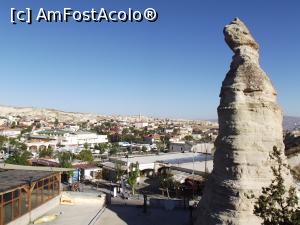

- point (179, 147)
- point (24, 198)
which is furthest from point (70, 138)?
point (24, 198)

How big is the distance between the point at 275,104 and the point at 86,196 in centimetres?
1616

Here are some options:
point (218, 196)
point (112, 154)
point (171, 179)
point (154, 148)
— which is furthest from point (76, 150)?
point (218, 196)

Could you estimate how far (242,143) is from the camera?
738 inches

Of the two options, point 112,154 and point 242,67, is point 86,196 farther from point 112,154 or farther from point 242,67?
point 112,154

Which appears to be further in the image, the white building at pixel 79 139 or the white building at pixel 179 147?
the white building at pixel 79 139

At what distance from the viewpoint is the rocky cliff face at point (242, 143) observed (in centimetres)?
1811

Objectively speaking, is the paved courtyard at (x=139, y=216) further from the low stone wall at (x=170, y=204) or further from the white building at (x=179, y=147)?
the white building at (x=179, y=147)

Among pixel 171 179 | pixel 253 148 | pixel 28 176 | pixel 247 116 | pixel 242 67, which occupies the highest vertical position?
pixel 242 67

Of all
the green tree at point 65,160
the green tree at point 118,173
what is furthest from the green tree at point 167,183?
the green tree at point 65,160

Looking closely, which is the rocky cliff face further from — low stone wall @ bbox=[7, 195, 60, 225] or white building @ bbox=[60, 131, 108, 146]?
white building @ bbox=[60, 131, 108, 146]

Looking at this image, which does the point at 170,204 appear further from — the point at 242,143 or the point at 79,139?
the point at 79,139

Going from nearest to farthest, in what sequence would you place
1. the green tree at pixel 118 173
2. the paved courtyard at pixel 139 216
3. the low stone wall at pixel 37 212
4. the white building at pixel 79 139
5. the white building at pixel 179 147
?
the low stone wall at pixel 37 212 < the paved courtyard at pixel 139 216 < the green tree at pixel 118 173 < the white building at pixel 179 147 < the white building at pixel 79 139

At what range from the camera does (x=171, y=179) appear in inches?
1713

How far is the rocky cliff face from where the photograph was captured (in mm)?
18109
